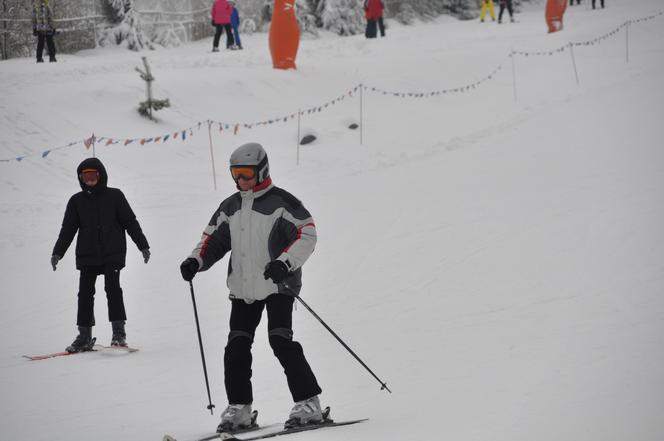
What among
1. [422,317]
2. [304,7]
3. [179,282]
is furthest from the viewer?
[304,7]

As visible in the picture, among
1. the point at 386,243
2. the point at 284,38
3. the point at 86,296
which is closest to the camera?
the point at 86,296

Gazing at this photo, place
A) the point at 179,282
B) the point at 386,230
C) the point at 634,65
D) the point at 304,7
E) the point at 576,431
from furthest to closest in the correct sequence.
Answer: the point at 304,7, the point at 634,65, the point at 386,230, the point at 179,282, the point at 576,431

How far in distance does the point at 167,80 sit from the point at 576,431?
17.0 meters

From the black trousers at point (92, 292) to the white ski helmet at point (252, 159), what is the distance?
2651 mm

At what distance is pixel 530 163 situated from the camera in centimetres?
1509

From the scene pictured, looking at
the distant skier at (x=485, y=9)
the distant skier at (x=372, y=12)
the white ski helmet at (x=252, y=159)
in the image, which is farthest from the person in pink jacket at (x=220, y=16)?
the white ski helmet at (x=252, y=159)

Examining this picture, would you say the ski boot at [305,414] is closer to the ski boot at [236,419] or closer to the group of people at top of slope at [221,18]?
the ski boot at [236,419]

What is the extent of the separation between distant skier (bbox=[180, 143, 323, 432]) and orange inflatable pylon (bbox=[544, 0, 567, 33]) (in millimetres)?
26395

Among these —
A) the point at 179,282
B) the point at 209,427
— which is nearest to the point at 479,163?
the point at 179,282

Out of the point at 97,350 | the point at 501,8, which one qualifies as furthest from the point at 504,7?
the point at 97,350

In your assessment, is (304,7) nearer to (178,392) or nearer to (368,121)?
(368,121)

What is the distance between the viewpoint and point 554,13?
29.5m

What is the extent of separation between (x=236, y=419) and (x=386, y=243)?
6366 millimetres

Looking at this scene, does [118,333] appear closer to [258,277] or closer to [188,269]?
[188,269]
